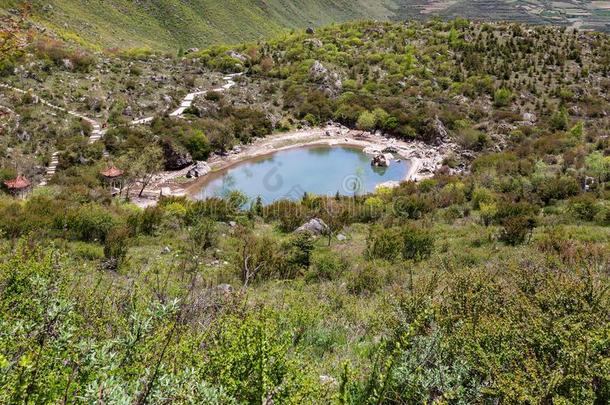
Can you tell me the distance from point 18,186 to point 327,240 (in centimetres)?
1400

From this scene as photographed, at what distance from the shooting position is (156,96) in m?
34.7

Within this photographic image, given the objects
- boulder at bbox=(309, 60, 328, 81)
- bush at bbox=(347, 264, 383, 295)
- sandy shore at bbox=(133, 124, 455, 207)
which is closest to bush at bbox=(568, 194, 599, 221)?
bush at bbox=(347, 264, 383, 295)

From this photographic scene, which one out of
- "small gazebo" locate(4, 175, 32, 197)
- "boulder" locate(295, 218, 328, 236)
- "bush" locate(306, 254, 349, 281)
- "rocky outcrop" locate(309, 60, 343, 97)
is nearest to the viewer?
"bush" locate(306, 254, 349, 281)

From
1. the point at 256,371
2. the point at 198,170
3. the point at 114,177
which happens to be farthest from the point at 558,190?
the point at 114,177

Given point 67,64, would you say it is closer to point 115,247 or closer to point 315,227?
point 315,227

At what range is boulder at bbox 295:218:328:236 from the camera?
16.0m

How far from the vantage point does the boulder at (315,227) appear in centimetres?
1603

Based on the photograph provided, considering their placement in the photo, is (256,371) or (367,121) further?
(367,121)

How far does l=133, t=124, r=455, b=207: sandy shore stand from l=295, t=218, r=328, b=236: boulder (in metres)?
11.0

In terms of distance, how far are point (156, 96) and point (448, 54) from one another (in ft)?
91.0

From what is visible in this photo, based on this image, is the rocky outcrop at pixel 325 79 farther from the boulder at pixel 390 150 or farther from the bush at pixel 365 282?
the bush at pixel 365 282

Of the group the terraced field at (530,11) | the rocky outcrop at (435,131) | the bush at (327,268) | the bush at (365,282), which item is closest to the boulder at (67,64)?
the rocky outcrop at (435,131)

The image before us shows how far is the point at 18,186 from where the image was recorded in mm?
20281

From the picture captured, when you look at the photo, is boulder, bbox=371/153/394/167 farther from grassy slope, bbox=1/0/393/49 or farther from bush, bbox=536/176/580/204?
grassy slope, bbox=1/0/393/49
